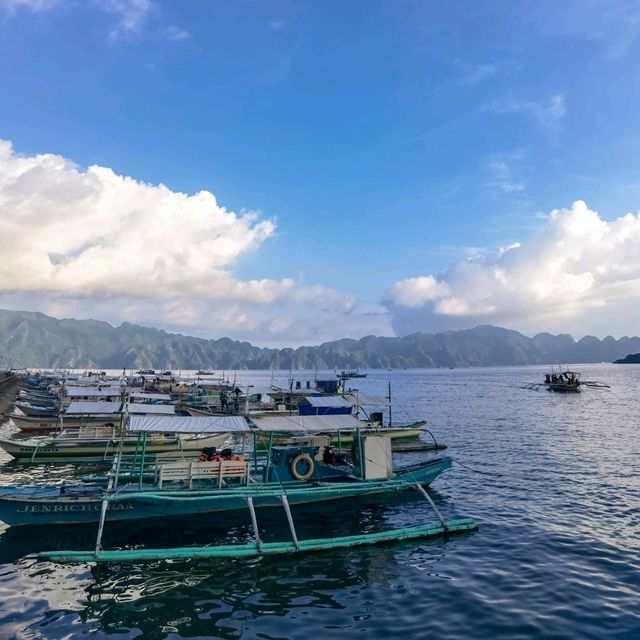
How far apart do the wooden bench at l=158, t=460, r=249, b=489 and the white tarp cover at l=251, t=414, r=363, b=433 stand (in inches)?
86.2

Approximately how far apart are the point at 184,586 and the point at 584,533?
55.6 feet

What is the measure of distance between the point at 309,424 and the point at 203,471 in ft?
19.2

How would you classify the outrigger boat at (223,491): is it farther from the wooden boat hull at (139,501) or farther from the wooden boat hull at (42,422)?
the wooden boat hull at (42,422)

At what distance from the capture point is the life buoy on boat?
23328 millimetres

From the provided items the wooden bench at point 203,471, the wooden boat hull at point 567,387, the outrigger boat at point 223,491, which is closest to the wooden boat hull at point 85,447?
the outrigger boat at point 223,491

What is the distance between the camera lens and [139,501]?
20.0 meters

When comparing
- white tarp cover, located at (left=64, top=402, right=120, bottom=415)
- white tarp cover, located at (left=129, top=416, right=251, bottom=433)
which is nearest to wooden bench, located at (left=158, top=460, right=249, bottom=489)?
white tarp cover, located at (left=129, top=416, right=251, bottom=433)

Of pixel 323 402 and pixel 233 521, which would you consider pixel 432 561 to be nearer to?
pixel 233 521

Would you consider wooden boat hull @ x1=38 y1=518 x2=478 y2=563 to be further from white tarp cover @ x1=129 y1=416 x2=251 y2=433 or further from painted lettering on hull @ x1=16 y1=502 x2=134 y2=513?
white tarp cover @ x1=129 y1=416 x2=251 y2=433

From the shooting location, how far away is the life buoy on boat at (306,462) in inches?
918

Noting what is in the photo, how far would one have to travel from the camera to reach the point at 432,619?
13.4 metres

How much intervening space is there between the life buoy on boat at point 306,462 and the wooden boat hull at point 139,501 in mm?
828

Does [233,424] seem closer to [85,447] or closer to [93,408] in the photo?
[93,408]

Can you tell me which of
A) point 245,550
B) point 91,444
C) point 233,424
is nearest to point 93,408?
point 91,444
